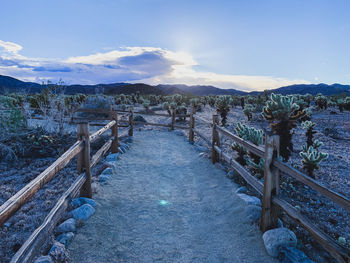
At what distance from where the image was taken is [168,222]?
12.4 ft

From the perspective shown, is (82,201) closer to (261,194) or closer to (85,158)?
(85,158)

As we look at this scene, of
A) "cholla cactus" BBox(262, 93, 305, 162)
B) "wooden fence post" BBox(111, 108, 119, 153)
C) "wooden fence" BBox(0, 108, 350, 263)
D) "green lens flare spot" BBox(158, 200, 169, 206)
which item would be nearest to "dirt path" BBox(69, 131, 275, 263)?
"green lens flare spot" BBox(158, 200, 169, 206)

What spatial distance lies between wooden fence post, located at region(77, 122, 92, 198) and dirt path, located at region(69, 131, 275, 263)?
324 mm

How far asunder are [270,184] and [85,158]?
9.97ft

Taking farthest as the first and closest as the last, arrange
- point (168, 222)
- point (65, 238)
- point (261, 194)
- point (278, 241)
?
point (168, 222), point (261, 194), point (65, 238), point (278, 241)

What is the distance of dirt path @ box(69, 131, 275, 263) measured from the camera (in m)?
3.00

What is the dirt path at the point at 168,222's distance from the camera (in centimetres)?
300

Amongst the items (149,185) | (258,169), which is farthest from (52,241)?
(258,169)

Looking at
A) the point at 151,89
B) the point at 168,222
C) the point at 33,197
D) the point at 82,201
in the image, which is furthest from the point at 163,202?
the point at 151,89

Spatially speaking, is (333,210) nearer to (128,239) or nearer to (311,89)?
(128,239)

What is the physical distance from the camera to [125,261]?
9.39ft

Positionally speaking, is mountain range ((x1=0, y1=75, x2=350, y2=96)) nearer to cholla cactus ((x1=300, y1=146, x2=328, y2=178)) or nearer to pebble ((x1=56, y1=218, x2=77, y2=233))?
cholla cactus ((x1=300, y1=146, x2=328, y2=178))

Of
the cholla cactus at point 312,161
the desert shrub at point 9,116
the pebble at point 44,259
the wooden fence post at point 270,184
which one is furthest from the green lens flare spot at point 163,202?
the desert shrub at point 9,116

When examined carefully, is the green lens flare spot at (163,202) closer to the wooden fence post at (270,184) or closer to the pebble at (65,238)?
the pebble at (65,238)
